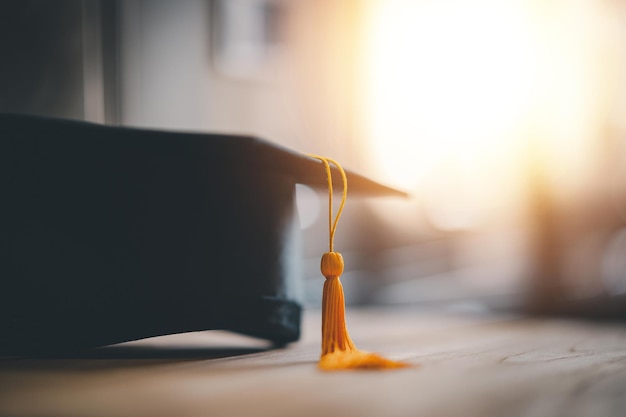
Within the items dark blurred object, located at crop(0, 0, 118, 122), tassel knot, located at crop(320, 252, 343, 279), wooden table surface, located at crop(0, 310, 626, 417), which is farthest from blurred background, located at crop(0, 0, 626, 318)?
tassel knot, located at crop(320, 252, 343, 279)

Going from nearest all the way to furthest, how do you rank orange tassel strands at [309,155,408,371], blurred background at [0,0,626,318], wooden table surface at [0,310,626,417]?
wooden table surface at [0,310,626,417], orange tassel strands at [309,155,408,371], blurred background at [0,0,626,318]

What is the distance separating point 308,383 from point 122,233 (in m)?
0.31

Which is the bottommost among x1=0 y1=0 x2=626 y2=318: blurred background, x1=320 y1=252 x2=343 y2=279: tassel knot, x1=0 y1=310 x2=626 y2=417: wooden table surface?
x1=0 y1=310 x2=626 y2=417: wooden table surface

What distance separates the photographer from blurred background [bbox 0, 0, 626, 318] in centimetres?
165

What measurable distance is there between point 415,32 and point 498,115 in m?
0.61

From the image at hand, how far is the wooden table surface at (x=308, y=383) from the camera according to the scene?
0.43 m

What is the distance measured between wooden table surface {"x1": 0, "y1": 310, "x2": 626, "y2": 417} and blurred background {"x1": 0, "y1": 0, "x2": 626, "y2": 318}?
0.99 meters

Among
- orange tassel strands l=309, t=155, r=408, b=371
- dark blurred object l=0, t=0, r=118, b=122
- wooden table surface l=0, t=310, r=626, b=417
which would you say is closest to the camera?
wooden table surface l=0, t=310, r=626, b=417

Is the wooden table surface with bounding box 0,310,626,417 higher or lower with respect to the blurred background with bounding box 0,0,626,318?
lower

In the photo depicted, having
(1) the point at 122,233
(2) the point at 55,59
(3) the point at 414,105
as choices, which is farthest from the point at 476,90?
(1) the point at 122,233

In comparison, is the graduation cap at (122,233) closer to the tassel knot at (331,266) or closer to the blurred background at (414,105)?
the tassel knot at (331,266)

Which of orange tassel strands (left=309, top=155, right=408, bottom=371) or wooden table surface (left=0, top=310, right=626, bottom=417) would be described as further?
orange tassel strands (left=309, top=155, right=408, bottom=371)

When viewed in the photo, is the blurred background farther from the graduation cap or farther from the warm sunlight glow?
the graduation cap

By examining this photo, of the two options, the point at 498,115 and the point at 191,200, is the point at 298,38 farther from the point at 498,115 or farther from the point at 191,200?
the point at 191,200
